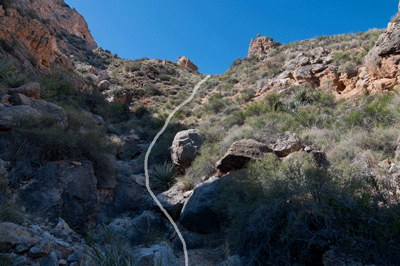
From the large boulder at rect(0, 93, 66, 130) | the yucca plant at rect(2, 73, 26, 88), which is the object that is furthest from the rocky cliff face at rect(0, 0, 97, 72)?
the large boulder at rect(0, 93, 66, 130)

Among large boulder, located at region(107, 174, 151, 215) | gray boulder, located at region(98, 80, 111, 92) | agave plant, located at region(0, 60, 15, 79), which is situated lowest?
large boulder, located at region(107, 174, 151, 215)

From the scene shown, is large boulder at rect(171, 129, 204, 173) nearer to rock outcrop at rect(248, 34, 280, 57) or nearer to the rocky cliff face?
the rocky cliff face

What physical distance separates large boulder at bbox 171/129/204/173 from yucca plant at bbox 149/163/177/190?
1.08 ft

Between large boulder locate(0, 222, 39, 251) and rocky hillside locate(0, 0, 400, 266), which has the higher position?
rocky hillside locate(0, 0, 400, 266)

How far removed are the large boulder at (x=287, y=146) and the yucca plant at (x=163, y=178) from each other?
3.56 meters

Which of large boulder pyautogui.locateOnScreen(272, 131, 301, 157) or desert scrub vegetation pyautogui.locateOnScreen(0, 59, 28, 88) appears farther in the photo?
desert scrub vegetation pyautogui.locateOnScreen(0, 59, 28, 88)

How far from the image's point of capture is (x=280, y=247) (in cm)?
310

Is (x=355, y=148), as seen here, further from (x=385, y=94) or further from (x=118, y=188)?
(x=118, y=188)

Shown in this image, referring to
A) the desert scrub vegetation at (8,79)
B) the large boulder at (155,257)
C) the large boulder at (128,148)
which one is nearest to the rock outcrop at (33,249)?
the large boulder at (155,257)

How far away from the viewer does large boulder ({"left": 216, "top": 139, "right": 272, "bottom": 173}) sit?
597cm

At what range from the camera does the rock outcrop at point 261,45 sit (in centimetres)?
2347

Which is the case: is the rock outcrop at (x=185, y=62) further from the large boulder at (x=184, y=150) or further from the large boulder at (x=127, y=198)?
the large boulder at (x=127, y=198)

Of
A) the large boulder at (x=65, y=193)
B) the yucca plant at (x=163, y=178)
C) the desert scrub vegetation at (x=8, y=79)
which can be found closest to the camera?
the large boulder at (x=65, y=193)

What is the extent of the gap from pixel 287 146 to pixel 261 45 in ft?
71.2
